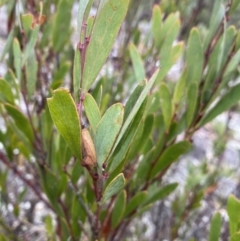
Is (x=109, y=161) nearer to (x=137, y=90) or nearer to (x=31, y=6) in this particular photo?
(x=137, y=90)

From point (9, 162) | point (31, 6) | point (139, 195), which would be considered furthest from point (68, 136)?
point (31, 6)

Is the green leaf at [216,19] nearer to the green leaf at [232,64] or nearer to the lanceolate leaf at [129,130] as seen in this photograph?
the green leaf at [232,64]

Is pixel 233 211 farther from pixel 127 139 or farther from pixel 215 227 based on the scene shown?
pixel 127 139

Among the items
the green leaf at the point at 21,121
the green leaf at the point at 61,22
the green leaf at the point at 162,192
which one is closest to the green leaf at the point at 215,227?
the green leaf at the point at 162,192

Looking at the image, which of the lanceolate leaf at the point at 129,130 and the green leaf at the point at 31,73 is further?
the green leaf at the point at 31,73

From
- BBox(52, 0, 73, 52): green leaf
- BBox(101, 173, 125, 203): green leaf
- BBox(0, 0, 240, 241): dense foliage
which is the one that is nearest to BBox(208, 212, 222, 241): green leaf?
BBox(0, 0, 240, 241): dense foliage

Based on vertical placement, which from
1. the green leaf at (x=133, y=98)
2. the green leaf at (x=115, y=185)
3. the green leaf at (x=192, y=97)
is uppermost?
the green leaf at (x=133, y=98)
